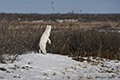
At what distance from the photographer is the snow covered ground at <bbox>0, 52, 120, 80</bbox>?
671cm

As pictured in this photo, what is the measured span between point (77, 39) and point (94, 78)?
16.8 feet

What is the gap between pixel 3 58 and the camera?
8.06 meters

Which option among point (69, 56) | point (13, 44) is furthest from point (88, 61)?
point (13, 44)

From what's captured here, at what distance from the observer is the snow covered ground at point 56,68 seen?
6.71 meters

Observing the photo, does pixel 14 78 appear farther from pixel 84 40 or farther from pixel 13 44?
pixel 84 40

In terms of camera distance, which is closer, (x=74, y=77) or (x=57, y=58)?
(x=74, y=77)

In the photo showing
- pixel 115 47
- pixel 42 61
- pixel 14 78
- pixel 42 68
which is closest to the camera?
pixel 14 78

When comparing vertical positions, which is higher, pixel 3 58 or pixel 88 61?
pixel 3 58

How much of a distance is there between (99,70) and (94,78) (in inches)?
56.7

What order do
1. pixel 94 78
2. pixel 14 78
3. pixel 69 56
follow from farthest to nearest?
pixel 69 56 → pixel 94 78 → pixel 14 78

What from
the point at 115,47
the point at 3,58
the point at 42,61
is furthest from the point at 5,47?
the point at 115,47

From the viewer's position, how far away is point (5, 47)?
9211mm

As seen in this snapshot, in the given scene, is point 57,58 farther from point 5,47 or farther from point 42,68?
point 5,47

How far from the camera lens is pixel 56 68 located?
783 centimetres
